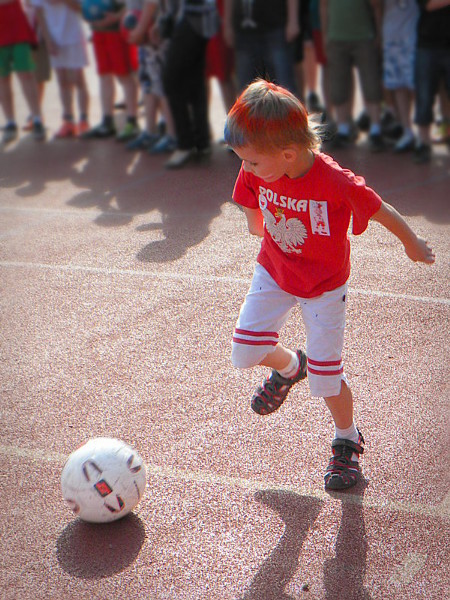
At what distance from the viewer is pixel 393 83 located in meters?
9.48

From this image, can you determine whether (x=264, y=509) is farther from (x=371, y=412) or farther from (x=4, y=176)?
(x=4, y=176)

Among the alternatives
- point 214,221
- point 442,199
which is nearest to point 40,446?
point 214,221

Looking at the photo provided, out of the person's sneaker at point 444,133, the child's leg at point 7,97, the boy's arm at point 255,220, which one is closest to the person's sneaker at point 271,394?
the boy's arm at point 255,220

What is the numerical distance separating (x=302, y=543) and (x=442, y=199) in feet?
16.8

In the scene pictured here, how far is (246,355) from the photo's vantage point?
162 inches

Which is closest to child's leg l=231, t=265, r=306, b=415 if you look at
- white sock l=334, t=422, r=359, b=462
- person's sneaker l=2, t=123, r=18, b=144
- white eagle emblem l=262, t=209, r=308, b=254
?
white eagle emblem l=262, t=209, r=308, b=254

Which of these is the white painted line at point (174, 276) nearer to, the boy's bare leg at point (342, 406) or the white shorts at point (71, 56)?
the boy's bare leg at point (342, 406)

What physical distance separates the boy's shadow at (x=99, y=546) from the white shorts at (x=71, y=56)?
8.63m

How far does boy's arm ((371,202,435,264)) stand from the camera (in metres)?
3.71

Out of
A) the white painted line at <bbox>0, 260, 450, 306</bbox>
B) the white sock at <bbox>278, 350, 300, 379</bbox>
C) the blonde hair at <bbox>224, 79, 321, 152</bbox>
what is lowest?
the white painted line at <bbox>0, 260, 450, 306</bbox>

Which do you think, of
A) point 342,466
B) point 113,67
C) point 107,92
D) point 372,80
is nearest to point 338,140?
point 372,80

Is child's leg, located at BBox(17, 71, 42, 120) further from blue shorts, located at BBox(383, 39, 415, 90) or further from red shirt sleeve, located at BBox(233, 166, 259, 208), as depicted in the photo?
red shirt sleeve, located at BBox(233, 166, 259, 208)

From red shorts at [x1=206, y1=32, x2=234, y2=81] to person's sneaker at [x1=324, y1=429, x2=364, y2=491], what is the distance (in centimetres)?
702

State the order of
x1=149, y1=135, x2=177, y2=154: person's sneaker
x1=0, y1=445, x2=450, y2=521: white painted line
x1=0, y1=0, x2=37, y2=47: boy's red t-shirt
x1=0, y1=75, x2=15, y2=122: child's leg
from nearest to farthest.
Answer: x1=0, y1=445, x2=450, y2=521: white painted line → x1=149, y1=135, x2=177, y2=154: person's sneaker → x1=0, y1=0, x2=37, y2=47: boy's red t-shirt → x1=0, y1=75, x2=15, y2=122: child's leg
